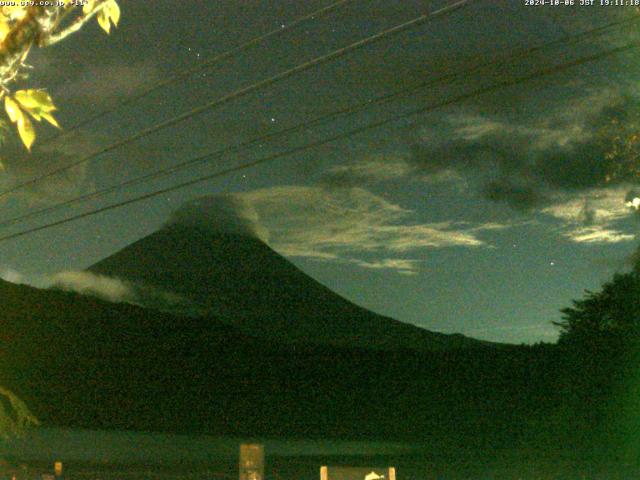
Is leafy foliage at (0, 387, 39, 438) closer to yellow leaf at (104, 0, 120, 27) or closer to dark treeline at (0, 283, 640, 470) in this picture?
yellow leaf at (104, 0, 120, 27)

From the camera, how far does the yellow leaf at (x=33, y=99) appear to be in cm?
380

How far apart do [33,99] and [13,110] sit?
9 centimetres

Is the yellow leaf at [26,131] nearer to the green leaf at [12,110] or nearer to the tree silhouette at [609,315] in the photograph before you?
the green leaf at [12,110]

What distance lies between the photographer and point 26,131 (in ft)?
12.2

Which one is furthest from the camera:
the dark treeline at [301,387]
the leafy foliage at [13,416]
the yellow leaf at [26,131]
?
the dark treeline at [301,387]

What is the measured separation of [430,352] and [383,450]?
16.8 metres

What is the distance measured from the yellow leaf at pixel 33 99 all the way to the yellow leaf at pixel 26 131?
0.06 metres

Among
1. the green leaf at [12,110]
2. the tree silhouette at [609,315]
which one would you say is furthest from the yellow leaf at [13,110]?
the tree silhouette at [609,315]

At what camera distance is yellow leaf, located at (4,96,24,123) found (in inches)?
148

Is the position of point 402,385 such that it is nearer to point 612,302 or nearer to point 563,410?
point 563,410

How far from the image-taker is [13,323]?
9312cm

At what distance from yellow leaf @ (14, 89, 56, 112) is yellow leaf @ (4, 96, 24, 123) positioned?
0.03m

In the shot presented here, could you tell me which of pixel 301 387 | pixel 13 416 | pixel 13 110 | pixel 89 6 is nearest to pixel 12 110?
pixel 13 110

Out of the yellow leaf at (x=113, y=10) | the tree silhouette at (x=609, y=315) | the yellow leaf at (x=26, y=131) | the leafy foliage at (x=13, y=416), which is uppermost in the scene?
the tree silhouette at (x=609, y=315)
